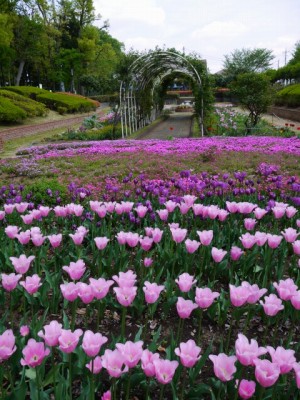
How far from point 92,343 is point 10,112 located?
23.5m

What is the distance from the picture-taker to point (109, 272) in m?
3.40

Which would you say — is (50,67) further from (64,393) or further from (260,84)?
(64,393)

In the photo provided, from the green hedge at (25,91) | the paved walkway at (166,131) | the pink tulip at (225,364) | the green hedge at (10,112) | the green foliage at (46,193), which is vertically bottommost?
the paved walkway at (166,131)

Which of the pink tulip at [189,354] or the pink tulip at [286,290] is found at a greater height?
the pink tulip at [286,290]

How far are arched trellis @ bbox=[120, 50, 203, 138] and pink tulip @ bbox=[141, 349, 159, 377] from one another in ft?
55.2

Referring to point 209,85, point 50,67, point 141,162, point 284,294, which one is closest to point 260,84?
point 209,85

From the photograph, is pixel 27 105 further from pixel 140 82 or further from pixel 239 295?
pixel 239 295

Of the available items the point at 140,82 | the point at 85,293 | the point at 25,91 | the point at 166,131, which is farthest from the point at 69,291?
the point at 25,91

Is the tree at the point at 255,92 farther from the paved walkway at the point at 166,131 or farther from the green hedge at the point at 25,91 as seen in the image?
the green hedge at the point at 25,91

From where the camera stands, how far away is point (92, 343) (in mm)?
1664

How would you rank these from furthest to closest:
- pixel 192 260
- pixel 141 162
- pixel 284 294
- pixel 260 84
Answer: pixel 260 84 < pixel 141 162 < pixel 192 260 < pixel 284 294

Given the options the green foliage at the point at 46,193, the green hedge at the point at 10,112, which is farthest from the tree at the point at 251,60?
the green foliage at the point at 46,193

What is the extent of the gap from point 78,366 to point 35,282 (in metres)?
0.50

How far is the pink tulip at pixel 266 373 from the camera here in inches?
58.6
